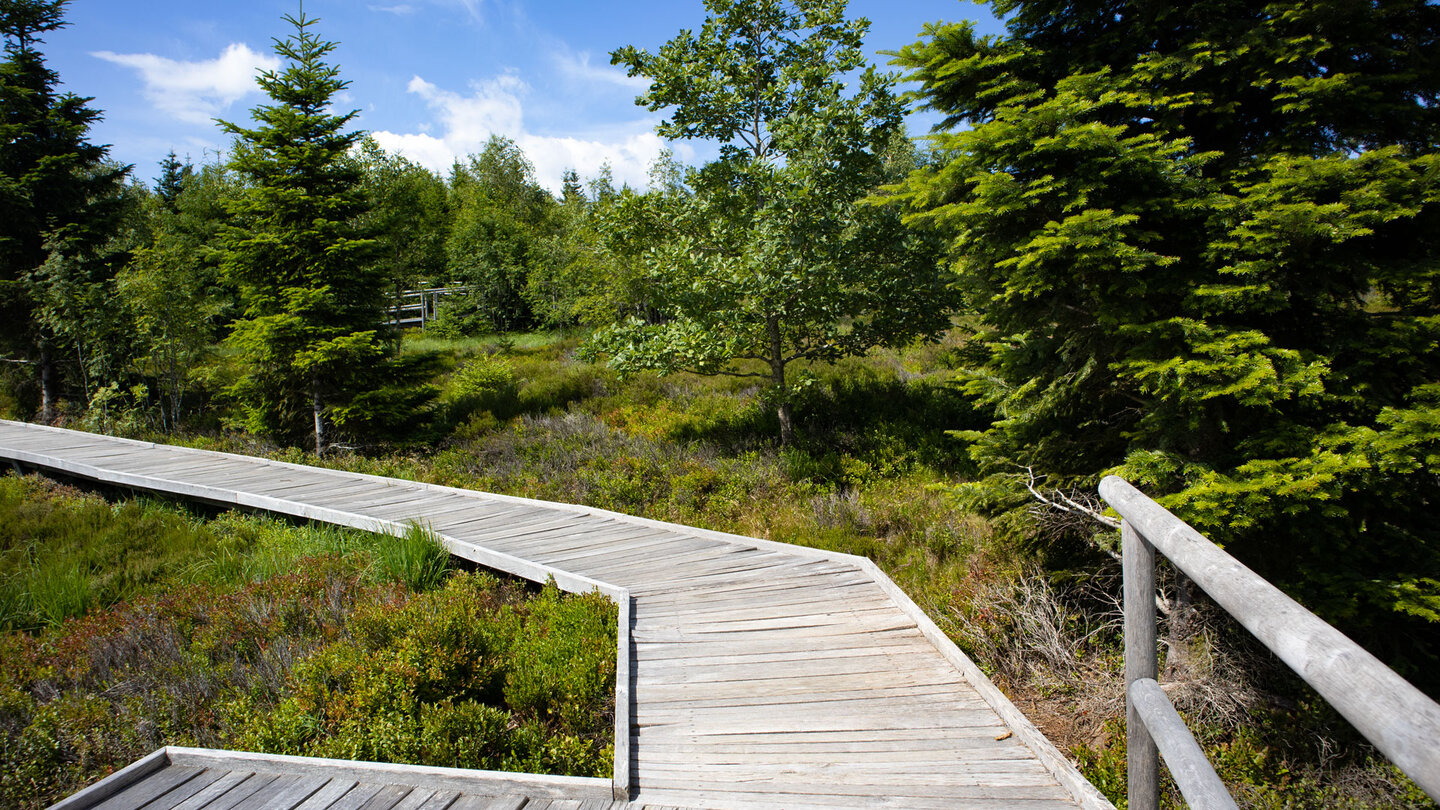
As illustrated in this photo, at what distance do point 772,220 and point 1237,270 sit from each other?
210 inches

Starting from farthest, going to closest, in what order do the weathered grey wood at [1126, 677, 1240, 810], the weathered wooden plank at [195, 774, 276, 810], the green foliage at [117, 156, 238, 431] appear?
1. the green foliage at [117, 156, 238, 431]
2. the weathered wooden plank at [195, 774, 276, 810]
3. the weathered grey wood at [1126, 677, 1240, 810]

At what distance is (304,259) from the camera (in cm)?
1181

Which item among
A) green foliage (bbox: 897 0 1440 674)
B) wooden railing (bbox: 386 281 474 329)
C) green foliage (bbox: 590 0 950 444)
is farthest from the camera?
wooden railing (bbox: 386 281 474 329)

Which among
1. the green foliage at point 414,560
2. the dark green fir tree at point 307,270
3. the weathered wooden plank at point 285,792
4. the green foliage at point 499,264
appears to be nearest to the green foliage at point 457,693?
the weathered wooden plank at point 285,792

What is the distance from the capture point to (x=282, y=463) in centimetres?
1070

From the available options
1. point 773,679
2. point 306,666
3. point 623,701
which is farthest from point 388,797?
point 773,679

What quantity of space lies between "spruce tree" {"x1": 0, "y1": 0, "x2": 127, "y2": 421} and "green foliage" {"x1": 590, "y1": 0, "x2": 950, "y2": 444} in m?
13.2

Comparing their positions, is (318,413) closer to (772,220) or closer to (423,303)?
(772,220)

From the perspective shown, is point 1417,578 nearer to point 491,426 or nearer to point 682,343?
point 682,343

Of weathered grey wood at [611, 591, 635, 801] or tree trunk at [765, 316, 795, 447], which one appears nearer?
weathered grey wood at [611, 591, 635, 801]

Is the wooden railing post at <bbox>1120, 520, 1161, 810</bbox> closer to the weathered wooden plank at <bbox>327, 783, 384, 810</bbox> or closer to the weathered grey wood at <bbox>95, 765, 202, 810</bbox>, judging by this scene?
the weathered wooden plank at <bbox>327, 783, 384, 810</bbox>

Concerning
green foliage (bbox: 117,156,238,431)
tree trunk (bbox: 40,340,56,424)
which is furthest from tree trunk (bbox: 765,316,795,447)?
tree trunk (bbox: 40,340,56,424)

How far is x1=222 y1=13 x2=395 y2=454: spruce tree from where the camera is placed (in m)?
11.4

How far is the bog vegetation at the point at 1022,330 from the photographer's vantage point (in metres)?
4.16
